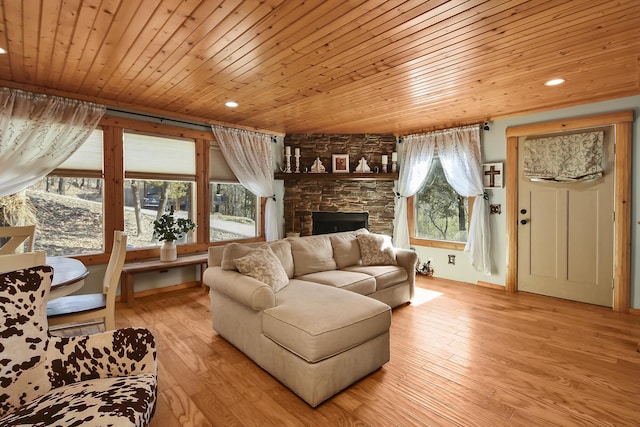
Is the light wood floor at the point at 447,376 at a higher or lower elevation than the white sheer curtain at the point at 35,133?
lower

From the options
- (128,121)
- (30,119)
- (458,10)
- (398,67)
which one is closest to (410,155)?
(398,67)

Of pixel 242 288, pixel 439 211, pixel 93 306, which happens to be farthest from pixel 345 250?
pixel 93 306

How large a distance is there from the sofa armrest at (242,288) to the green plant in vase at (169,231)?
1.59 m

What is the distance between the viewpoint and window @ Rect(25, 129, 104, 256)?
3.58m

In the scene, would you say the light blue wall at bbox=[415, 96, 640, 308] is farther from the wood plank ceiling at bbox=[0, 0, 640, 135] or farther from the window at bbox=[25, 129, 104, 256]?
the window at bbox=[25, 129, 104, 256]

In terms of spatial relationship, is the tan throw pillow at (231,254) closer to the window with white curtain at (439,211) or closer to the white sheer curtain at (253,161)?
the white sheer curtain at (253,161)

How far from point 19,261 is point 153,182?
2.87 metres

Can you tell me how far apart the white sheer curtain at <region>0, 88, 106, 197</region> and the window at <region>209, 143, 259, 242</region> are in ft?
5.52

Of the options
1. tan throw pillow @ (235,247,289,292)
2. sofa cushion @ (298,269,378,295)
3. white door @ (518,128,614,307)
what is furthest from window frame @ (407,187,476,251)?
tan throw pillow @ (235,247,289,292)

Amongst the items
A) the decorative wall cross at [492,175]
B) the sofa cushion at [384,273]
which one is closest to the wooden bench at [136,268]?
the sofa cushion at [384,273]

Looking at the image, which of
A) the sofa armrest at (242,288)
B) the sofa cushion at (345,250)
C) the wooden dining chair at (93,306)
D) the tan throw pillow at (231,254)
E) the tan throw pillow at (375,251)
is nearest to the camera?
the wooden dining chair at (93,306)

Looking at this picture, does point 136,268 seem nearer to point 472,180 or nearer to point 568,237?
point 472,180

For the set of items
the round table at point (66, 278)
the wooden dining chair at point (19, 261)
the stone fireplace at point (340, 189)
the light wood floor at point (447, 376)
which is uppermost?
the stone fireplace at point (340, 189)

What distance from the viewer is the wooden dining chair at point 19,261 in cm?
160
